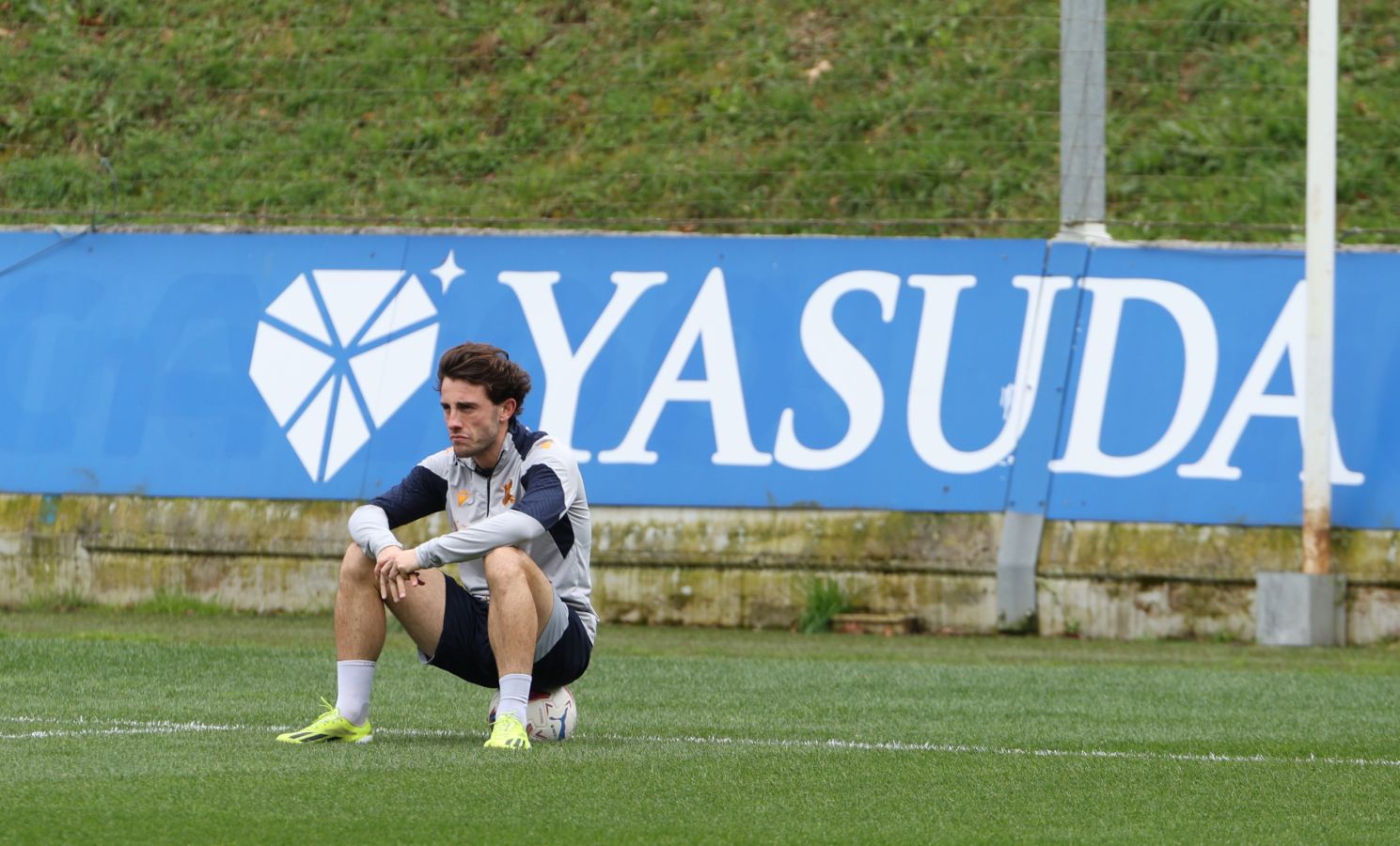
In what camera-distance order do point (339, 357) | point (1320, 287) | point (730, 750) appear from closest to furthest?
point (730, 750)
point (1320, 287)
point (339, 357)

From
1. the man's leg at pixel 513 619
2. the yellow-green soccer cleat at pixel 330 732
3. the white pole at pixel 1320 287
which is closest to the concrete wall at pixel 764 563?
the white pole at pixel 1320 287

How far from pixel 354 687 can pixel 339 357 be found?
7522mm

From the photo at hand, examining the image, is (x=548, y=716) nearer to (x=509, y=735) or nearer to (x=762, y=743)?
(x=509, y=735)

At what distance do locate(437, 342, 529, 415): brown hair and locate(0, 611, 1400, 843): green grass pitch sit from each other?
121 centimetres

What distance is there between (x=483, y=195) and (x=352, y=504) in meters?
4.57

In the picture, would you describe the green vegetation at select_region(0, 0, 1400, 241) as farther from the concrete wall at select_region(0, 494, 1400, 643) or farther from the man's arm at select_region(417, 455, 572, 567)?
the man's arm at select_region(417, 455, 572, 567)

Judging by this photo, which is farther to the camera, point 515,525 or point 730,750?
point 730,750

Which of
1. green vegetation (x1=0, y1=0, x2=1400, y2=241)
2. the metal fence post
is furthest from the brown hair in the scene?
green vegetation (x1=0, y1=0, x2=1400, y2=241)

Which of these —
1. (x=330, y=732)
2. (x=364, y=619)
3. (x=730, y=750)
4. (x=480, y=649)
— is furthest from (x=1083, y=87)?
(x=330, y=732)

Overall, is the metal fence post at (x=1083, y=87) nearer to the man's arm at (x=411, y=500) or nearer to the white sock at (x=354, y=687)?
→ the man's arm at (x=411, y=500)

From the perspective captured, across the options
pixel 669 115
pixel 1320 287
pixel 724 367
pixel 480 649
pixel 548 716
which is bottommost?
A: pixel 548 716

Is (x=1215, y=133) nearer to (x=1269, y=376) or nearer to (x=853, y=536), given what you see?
(x=1269, y=376)

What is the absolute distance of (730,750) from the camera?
7.47m

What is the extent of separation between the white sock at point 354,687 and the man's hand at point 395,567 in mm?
360
